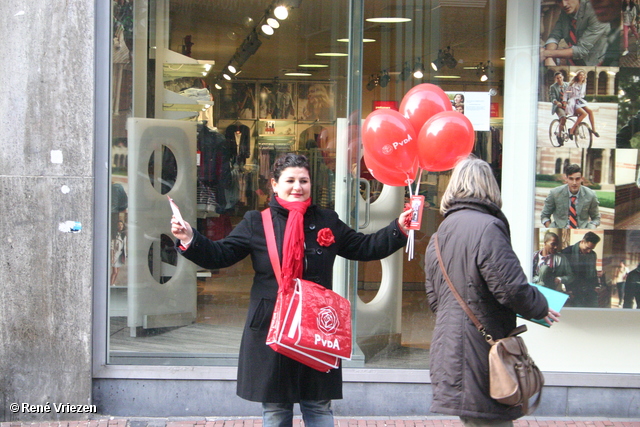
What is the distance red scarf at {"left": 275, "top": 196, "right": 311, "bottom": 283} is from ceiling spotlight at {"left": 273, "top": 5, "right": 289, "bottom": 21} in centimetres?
286

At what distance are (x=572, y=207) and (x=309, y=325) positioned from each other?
288 centimetres

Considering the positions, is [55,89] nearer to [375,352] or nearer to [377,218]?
[377,218]

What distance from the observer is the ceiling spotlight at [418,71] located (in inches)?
227

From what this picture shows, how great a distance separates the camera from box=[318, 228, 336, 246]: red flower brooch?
142 inches

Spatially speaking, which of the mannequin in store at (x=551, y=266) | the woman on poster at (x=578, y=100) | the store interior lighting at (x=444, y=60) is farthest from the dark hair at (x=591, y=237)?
the store interior lighting at (x=444, y=60)

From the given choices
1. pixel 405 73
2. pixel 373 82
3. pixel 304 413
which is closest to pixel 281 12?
pixel 373 82

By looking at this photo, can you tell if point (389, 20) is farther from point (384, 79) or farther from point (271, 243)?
point (271, 243)

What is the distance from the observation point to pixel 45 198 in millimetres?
5012

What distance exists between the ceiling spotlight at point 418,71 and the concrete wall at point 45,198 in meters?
2.44

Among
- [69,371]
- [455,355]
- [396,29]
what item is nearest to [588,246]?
[396,29]

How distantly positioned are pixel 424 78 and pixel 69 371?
3.41m

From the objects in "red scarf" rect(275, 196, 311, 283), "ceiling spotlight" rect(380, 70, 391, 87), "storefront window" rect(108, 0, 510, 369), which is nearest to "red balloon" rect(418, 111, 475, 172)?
"red scarf" rect(275, 196, 311, 283)

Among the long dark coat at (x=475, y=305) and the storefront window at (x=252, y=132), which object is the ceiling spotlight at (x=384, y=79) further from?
the long dark coat at (x=475, y=305)

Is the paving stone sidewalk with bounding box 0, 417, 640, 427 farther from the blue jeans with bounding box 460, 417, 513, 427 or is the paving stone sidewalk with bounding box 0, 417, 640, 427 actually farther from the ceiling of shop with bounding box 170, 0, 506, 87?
the ceiling of shop with bounding box 170, 0, 506, 87
